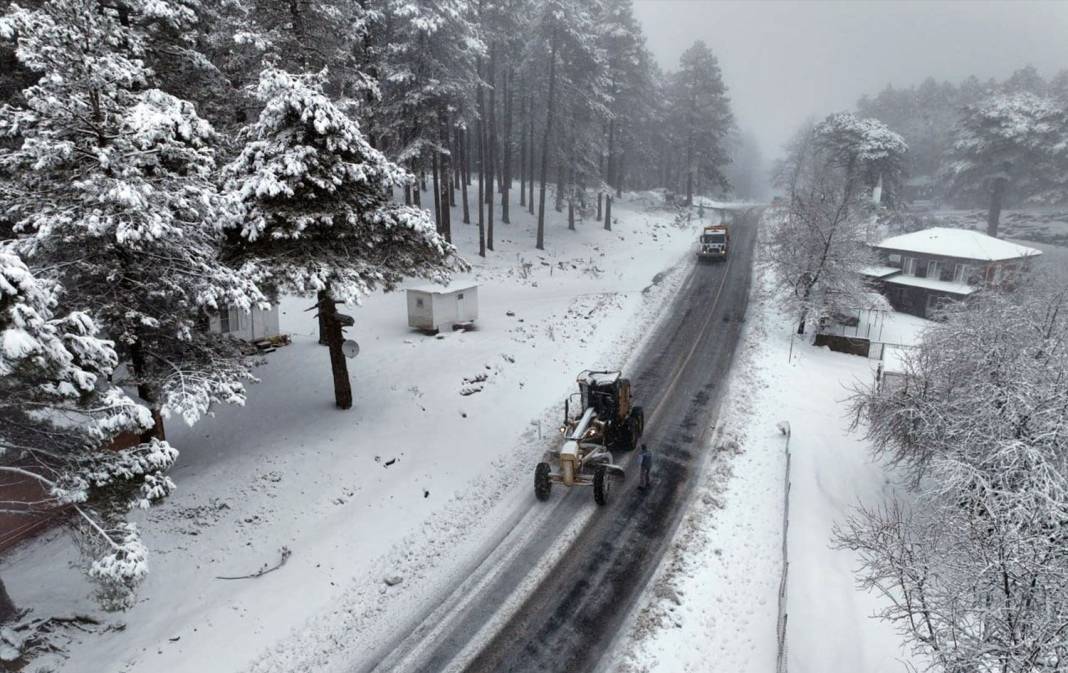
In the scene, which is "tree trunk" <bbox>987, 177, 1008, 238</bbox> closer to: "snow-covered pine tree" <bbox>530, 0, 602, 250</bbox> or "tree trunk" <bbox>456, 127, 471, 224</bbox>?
"snow-covered pine tree" <bbox>530, 0, 602, 250</bbox>

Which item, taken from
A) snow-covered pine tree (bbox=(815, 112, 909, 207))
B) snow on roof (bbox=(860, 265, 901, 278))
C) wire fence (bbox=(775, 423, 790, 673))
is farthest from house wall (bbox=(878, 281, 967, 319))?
wire fence (bbox=(775, 423, 790, 673))

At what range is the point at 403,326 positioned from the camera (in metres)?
26.8

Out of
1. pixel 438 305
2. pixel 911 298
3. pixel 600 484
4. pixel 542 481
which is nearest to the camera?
pixel 600 484

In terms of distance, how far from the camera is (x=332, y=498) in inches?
615

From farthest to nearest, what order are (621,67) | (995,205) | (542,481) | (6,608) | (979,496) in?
(995,205), (621,67), (542,481), (979,496), (6,608)

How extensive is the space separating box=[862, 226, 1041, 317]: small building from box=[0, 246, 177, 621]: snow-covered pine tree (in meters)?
39.2

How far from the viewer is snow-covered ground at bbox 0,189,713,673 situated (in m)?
11.3

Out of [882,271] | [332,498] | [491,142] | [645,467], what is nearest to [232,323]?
[332,498]

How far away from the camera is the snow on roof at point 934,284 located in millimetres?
38062

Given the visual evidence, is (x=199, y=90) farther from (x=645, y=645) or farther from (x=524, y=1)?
(x=524, y=1)

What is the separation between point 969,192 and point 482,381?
70.9 meters

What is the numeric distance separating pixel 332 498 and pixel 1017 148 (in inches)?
2837

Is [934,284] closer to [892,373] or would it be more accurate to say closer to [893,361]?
[893,361]

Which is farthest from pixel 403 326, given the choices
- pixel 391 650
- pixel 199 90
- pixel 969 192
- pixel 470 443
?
pixel 969 192
